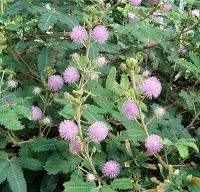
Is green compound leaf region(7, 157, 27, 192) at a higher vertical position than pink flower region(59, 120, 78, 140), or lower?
lower

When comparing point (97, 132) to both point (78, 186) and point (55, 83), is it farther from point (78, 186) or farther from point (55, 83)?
point (55, 83)

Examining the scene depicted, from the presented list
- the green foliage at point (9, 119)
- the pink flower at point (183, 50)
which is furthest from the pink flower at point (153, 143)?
the pink flower at point (183, 50)

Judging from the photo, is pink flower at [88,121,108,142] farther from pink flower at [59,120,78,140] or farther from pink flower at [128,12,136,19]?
pink flower at [128,12,136,19]

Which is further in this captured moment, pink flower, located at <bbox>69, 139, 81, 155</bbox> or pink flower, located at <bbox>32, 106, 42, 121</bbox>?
pink flower, located at <bbox>32, 106, 42, 121</bbox>

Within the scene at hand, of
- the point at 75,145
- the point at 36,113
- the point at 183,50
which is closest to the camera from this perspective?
the point at 75,145

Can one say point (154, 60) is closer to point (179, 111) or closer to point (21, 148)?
point (179, 111)

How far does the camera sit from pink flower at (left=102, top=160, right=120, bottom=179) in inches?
86.3

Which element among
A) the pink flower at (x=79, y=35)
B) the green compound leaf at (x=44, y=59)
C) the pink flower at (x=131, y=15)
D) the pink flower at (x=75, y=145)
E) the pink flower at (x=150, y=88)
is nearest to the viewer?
the pink flower at (x=150, y=88)

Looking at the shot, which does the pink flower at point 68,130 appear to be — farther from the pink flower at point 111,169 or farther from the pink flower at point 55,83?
the pink flower at point 55,83

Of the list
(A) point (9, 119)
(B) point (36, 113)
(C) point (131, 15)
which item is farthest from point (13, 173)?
(C) point (131, 15)

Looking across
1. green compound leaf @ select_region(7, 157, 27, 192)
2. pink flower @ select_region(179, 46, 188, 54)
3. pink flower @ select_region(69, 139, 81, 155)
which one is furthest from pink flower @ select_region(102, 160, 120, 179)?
pink flower @ select_region(179, 46, 188, 54)

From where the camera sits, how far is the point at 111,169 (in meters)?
2.19

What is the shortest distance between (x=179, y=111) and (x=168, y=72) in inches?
12.5

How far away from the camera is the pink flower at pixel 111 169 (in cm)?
219
